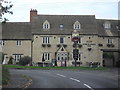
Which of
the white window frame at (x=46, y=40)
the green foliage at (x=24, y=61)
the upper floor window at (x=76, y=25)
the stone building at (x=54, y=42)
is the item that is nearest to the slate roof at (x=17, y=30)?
the stone building at (x=54, y=42)

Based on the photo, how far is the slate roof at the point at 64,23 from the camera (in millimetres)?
57719

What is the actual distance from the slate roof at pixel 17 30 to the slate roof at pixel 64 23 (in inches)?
75.4

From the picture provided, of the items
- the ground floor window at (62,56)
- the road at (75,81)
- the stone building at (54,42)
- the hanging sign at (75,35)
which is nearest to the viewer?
the road at (75,81)

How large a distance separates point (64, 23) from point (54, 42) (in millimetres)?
4613

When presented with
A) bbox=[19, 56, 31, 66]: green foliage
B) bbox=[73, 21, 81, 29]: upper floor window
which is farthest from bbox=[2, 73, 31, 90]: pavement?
bbox=[73, 21, 81, 29]: upper floor window

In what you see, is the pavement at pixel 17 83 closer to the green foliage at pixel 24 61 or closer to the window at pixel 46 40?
the green foliage at pixel 24 61

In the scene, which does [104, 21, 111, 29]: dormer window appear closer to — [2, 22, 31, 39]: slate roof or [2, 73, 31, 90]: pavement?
[2, 22, 31, 39]: slate roof

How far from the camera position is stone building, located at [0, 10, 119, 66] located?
56.9 meters

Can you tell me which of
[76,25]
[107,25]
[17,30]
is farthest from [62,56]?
[107,25]

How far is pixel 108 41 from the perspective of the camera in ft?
196

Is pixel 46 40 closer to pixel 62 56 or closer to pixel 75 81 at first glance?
pixel 62 56

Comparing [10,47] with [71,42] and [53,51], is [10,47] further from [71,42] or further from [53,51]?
[71,42]

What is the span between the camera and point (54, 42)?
5744 centimetres

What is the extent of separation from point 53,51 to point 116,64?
12.8 meters
